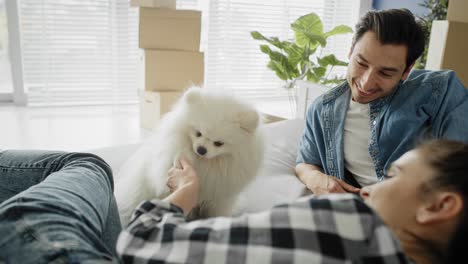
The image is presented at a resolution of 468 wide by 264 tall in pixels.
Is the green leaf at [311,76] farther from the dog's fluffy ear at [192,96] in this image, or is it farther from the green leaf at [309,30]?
the dog's fluffy ear at [192,96]

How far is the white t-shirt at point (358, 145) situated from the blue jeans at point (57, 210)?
0.93 meters

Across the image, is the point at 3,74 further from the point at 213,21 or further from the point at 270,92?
the point at 270,92

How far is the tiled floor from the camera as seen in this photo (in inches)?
108

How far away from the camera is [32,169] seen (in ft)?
3.84

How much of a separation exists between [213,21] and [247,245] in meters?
3.53

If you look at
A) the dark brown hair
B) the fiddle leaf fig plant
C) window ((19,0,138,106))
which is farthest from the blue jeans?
window ((19,0,138,106))

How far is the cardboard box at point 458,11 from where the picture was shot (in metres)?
2.00

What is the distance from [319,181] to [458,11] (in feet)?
4.12

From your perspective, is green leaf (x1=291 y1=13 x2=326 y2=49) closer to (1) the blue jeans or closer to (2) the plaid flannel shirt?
(1) the blue jeans

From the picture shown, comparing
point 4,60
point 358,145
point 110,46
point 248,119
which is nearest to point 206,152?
point 248,119

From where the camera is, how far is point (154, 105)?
2955 millimetres

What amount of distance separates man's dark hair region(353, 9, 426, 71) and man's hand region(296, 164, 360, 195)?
0.48m

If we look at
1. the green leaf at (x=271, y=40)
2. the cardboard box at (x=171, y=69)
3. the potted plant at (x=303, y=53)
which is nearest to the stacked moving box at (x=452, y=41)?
the potted plant at (x=303, y=53)

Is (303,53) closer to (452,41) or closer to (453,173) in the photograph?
(452,41)
